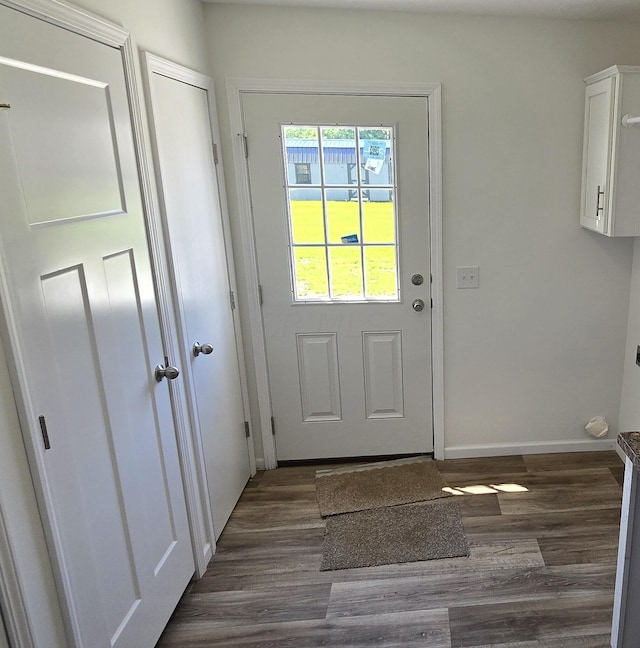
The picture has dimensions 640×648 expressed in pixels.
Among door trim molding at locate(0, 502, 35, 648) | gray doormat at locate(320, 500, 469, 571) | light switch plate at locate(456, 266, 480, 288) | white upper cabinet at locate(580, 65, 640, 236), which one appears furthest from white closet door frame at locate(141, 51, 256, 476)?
white upper cabinet at locate(580, 65, 640, 236)

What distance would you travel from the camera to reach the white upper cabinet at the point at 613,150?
6.94ft

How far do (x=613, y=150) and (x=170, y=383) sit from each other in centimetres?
210

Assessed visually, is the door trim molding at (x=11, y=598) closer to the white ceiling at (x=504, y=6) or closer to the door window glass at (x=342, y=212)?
the door window glass at (x=342, y=212)

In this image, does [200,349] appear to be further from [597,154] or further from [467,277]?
[597,154]

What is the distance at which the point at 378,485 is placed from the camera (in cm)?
265

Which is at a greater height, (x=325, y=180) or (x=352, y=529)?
(x=325, y=180)

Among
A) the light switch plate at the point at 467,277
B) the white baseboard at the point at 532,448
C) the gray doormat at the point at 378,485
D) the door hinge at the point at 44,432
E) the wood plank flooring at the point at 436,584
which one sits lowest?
the wood plank flooring at the point at 436,584

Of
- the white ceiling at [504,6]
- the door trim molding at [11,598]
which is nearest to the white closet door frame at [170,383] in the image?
the door trim molding at [11,598]

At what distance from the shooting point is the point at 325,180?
2457 millimetres

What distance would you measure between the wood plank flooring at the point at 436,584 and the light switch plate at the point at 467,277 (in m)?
1.05

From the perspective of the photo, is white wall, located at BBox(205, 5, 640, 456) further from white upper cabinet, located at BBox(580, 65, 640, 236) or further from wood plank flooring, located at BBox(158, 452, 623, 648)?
wood plank flooring, located at BBox(158, 452, 623, 648)

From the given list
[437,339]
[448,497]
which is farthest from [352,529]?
[437,339]

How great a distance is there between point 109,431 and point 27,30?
Answer: 1.07 metres

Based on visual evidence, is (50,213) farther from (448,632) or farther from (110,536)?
(448,632)
